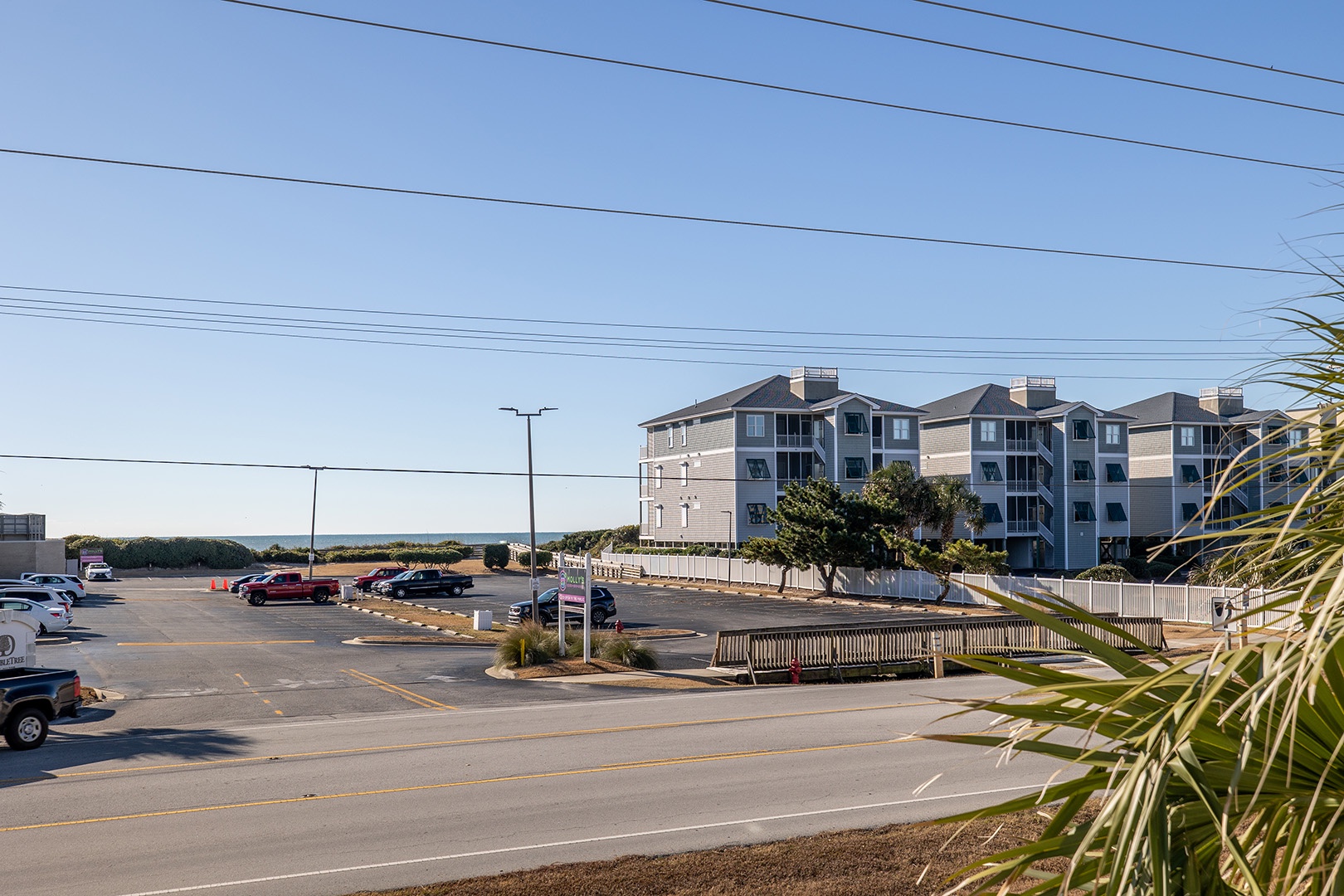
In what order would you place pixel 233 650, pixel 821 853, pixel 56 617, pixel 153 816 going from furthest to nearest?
pixel 56 617
pixel 233 650
pixel 153 816
pixel 821 853

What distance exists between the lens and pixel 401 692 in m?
26.1

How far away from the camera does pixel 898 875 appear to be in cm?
1016

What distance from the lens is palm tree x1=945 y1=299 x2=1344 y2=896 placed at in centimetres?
301

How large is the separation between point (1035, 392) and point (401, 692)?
2378 inches

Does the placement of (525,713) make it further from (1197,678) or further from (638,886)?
(1197,678)

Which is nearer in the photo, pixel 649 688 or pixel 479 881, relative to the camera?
pixel 479 881

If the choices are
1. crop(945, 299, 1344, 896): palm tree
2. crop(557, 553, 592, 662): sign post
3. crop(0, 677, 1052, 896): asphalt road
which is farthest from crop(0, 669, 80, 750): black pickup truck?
crop(945, 299, 1344, 896): palm tree

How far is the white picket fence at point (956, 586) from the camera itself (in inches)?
1635

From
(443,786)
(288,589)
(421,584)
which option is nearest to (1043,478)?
(421,584)

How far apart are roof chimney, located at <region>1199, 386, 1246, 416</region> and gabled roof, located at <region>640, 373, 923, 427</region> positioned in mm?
22714

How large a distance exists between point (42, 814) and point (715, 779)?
8906 millimetres

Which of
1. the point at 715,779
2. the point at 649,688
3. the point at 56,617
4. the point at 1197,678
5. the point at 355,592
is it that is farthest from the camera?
the point at 355,592

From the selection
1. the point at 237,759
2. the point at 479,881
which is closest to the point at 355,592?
the point at 237,759

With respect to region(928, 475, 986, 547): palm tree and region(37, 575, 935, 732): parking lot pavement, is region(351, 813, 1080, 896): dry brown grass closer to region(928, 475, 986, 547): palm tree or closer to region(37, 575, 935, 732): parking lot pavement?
region(37, 575, 935, 732): parking lot pavement
